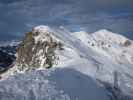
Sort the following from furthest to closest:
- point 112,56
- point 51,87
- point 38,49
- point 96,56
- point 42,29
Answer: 1. point 112,56
2. point 42,29
3. point 38,49
4. point 96,56
5. point 51,87

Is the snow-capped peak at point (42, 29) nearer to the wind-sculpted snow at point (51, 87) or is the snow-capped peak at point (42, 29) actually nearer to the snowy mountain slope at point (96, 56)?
the snowy mountain slope at point (96, 56)

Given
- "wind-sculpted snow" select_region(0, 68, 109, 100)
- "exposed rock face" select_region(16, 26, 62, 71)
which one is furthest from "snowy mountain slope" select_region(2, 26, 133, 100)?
"wind-sculpted snow" select_region(0, 68, 109, 100)

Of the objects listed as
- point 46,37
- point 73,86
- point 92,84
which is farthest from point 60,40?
Answer: point 73,86

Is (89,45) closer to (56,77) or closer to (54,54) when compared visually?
(54,54)

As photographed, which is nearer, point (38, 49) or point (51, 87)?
point (51, 87)

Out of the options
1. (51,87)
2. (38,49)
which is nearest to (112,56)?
(38,49)

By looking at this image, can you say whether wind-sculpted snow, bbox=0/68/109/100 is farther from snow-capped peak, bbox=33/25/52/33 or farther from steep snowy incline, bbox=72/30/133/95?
snow-capped peak, bbox=33/25/52/33

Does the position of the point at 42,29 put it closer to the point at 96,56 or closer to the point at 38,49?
the point at 38,49
